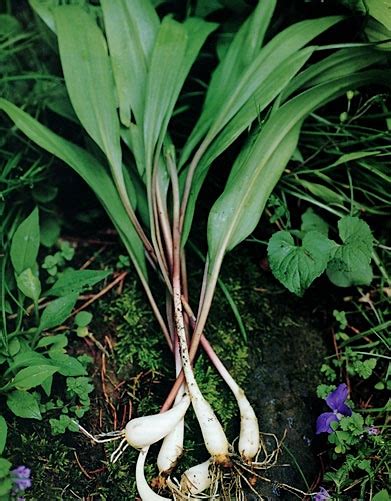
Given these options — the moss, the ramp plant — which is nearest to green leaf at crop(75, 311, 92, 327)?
the moss

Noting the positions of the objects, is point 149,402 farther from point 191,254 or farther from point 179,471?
point 191,254

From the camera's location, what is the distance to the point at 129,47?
1459 millimetres

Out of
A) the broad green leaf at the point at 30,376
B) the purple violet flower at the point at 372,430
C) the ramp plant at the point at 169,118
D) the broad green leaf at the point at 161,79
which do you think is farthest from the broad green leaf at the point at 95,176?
the purple violet flower at the point at 372,430

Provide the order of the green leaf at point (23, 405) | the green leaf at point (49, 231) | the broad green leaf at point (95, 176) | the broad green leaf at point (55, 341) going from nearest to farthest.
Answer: the green leaf at point (23, 405) → the broad green leaf at point (55, 341) → the broad green leaf at point (95, 176) → the green leaf at point (49, 231)

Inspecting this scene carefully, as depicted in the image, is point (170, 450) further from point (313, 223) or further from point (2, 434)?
point (313, 223)

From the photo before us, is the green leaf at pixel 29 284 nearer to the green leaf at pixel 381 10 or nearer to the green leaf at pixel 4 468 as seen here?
the green leaf at pixel 4 468

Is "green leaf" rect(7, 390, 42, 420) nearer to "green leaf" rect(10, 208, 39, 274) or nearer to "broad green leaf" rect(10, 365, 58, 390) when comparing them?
"broad green leaf" rect(10, 365, 58, 390)

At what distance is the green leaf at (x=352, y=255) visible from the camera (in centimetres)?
133

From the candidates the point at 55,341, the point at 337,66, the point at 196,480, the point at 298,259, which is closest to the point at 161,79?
the point at 337,66

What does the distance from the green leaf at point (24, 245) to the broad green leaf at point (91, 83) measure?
0.73ft

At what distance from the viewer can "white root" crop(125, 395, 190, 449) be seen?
122 cm

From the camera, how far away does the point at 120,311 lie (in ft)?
4.76

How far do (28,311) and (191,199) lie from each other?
1.46 ft

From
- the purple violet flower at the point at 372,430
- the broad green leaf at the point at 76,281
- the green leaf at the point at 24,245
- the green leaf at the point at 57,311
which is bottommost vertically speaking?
the purple violet flower at the point at 372,430
